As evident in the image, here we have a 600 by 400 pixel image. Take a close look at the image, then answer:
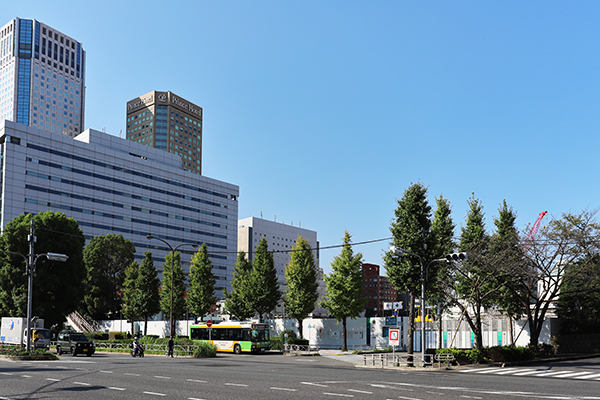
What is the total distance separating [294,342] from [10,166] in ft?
277

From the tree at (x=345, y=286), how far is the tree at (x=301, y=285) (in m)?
3.03

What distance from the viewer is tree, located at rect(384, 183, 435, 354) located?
115ft

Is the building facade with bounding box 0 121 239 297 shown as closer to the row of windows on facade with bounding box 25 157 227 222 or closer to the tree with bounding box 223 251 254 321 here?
the row of windows on facade with bounding box 25 157 227 222

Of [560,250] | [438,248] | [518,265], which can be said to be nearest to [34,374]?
[438,248]

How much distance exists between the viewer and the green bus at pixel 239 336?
4788cm

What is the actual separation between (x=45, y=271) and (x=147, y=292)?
52.5 feet

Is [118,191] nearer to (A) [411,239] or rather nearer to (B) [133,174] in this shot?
(B) [133,174]

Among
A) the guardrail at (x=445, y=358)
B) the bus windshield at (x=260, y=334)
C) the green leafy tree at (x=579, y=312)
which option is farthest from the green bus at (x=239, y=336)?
the green leafy tree at (x=579, y=312)

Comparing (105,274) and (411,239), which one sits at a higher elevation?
(411,239)

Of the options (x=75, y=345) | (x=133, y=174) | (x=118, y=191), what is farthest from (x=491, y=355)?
(x=133, y=174)

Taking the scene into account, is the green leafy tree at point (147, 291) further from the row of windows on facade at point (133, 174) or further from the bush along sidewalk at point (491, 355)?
the row of windows on facade at point (133, 174)

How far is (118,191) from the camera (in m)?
129

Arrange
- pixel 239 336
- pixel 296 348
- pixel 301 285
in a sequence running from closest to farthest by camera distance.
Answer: pixel 239 336
pixel 296 348
pixel 301 285

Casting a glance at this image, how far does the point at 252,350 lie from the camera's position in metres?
47.7
